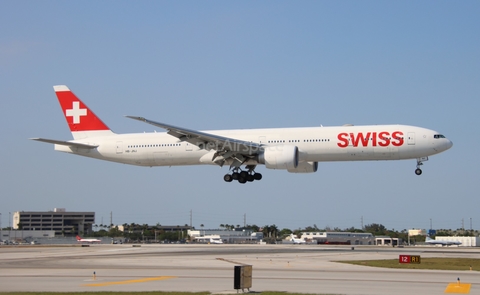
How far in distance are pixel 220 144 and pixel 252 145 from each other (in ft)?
8.97

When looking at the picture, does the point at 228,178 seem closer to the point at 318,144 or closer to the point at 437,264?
the point at 318,144

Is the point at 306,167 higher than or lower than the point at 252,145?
lower

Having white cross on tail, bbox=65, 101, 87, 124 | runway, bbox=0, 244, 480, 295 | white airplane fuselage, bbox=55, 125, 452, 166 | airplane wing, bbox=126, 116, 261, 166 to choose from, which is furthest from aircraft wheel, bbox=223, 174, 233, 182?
white cross on tail, bbox=65, 101, 87, 124

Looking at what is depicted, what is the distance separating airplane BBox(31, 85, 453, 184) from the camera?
160 feet

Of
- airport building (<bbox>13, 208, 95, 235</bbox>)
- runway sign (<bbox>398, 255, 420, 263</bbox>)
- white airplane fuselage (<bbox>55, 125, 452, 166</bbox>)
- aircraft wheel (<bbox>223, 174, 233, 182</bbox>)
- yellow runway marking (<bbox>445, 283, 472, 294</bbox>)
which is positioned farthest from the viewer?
airport building (<bbox>13, 208, 95, 235</bbox>)

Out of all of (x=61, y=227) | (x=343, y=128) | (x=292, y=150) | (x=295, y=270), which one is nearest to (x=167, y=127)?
(x=292, y=150)

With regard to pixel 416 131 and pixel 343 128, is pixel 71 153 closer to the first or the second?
pixel 343 128

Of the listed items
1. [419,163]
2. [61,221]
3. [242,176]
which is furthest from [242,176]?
[61,221]

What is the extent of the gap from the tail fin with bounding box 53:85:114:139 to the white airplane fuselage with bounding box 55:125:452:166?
3.99 m

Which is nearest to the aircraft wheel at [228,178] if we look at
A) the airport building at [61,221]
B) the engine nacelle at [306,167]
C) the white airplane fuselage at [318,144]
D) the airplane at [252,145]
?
the airplane at [252,145]

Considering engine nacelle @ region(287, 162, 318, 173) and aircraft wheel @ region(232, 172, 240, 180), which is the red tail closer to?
aircraft wheel @ region(232, 172, 240, 180)

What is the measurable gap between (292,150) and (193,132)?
8287mm

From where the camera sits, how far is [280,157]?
162 feet

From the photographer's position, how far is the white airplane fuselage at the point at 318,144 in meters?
48.7
